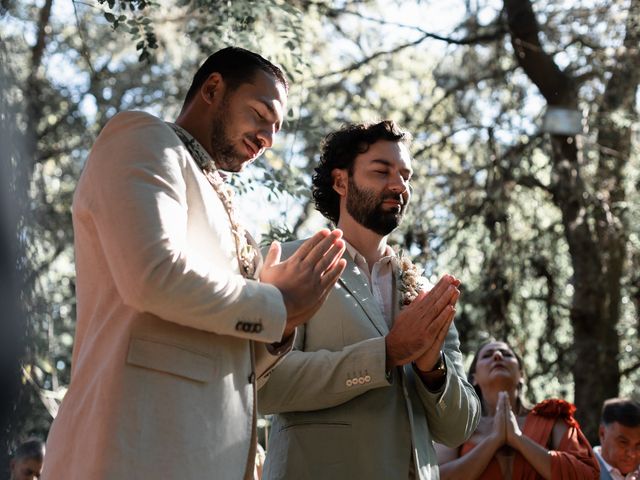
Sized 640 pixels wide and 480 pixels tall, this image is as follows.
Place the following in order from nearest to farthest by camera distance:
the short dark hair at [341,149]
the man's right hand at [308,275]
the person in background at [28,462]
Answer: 1. the man's right hand at [308,275]
2. the short dark hair at [341,149]
3. the person in background at [28,462]

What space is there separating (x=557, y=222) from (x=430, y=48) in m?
3.29

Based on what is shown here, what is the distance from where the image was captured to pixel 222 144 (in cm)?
283

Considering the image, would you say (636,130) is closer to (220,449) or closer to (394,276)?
(394,276)

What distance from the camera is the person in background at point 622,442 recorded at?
18.8 ft

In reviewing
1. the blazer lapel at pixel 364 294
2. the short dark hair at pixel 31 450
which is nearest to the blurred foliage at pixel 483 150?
the short dark hair at pixel 31 450

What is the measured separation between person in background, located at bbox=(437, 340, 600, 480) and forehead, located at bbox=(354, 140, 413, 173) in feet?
5.83

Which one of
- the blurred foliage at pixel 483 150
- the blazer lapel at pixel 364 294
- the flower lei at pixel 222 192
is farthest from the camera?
the blurred foliage at pixel 483 150

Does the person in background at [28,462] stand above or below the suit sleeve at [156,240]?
below

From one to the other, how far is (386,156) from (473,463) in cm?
187

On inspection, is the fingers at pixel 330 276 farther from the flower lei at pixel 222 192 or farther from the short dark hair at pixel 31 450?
the short dark hair at pixel 31 450

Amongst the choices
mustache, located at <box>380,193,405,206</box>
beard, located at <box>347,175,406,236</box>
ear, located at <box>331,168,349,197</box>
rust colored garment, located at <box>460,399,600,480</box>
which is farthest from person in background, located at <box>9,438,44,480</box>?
mustache, located at <box>380,193,405,206</box>

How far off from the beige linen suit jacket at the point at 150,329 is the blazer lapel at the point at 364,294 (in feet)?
3.84

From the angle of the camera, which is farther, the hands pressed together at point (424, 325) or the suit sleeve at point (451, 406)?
the suit sleeve at point (451, 406)

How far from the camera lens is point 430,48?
1265 cm
